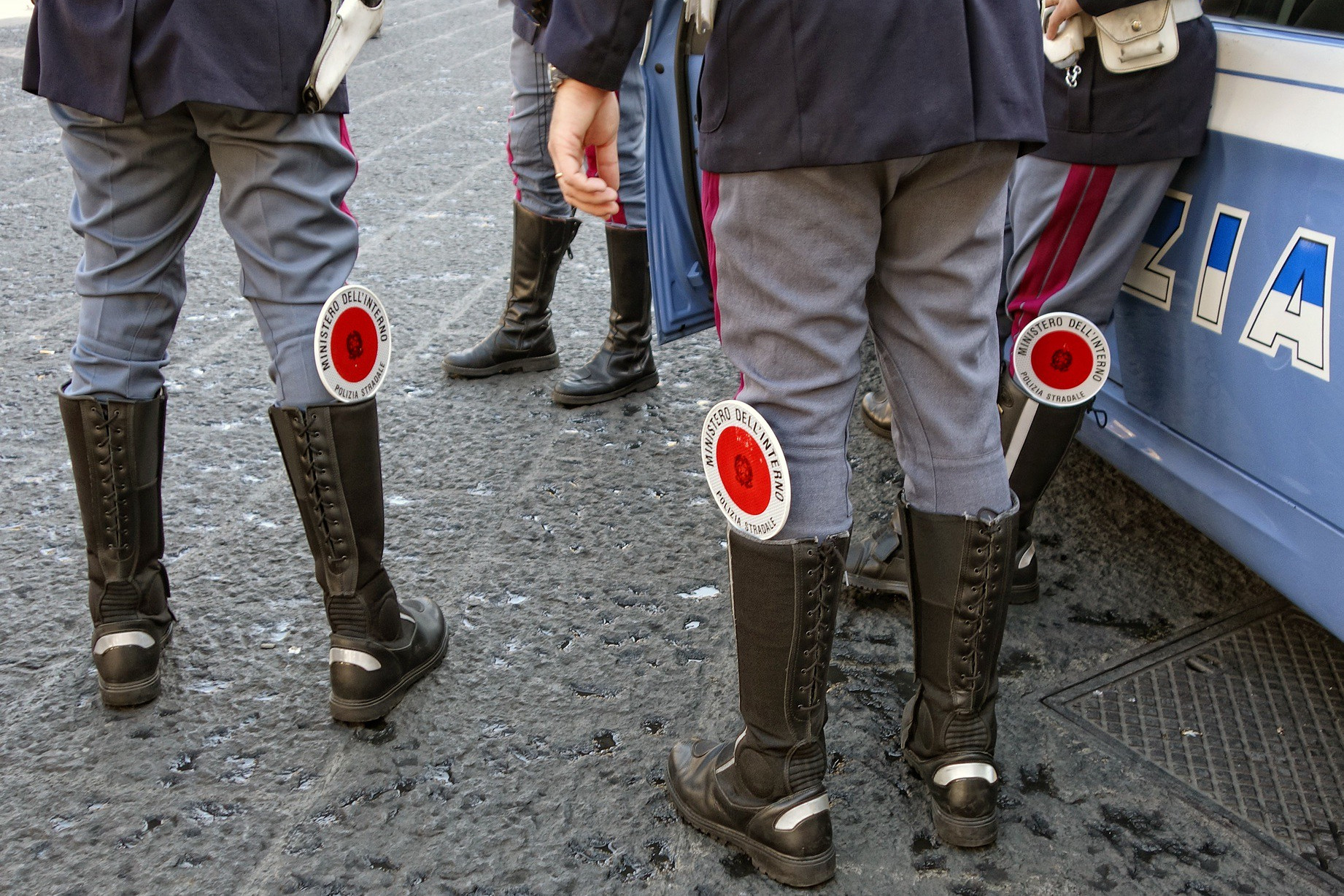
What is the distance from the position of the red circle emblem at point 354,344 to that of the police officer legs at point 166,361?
0.05 metres

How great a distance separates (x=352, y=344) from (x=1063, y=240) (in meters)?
1.16

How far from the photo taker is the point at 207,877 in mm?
1581

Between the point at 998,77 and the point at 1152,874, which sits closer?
the point at 998,77

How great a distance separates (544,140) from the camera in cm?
303

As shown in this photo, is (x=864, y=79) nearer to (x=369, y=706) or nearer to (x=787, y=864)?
(x=787, y=864)

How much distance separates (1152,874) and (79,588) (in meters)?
1.97

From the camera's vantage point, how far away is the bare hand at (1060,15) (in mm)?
1710

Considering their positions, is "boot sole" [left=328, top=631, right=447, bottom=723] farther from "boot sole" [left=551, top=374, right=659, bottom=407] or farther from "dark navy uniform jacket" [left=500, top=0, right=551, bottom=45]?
"dark navy uniform jacket" [left=500, top=0, right=551, bottom=45]

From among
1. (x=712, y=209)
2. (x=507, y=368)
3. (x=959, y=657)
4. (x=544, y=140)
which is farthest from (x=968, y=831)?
(x=544, y=140)

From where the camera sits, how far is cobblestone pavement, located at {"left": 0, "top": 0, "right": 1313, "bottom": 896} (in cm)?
162

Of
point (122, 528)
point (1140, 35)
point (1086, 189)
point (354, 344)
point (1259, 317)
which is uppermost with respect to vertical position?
point (1140, 35)

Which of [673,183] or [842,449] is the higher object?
[842,449]

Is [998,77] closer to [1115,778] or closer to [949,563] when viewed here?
[949,563]

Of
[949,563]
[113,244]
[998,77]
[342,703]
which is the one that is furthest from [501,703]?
[998,77]
